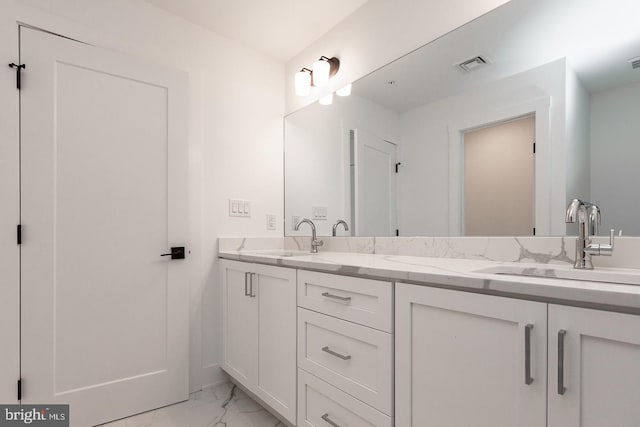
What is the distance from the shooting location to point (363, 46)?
1.97 m

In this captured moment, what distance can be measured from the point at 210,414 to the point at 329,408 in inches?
33.0

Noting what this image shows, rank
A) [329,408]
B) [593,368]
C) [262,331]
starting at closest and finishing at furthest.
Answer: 1. [593,368]
2. [329,408]
3. [262,331]

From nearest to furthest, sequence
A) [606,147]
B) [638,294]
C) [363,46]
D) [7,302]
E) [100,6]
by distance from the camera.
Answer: [638,294], [606,147], [7,302], [100,6], [363,46]

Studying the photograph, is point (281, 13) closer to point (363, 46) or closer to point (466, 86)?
point (363, 46)

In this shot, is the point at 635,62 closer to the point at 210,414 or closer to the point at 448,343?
the point at 448,343

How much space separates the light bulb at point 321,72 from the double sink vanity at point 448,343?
1225 mm

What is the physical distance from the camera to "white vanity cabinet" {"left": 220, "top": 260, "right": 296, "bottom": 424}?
4.86ft

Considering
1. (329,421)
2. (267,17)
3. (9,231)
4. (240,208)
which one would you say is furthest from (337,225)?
(9,231)

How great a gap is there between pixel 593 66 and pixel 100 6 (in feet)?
7.66

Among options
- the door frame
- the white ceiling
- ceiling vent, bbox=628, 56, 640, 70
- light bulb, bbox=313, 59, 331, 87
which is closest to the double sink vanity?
the door frame

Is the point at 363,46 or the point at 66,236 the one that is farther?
the point at 363,46

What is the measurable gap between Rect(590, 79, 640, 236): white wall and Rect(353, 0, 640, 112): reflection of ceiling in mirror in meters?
0.06

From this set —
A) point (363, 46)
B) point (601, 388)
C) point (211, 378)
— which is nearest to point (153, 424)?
point (211, 378)

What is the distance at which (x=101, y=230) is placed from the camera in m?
1.71
